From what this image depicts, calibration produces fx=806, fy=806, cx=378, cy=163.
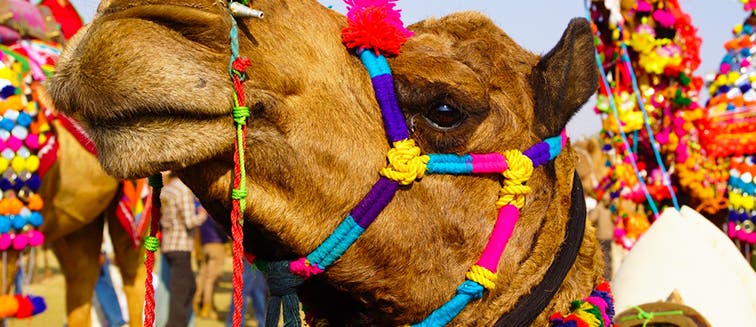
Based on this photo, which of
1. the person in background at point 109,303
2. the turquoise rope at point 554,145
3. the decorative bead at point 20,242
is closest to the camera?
the turquoise rope at point 554,145

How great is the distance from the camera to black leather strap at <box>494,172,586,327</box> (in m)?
2.23

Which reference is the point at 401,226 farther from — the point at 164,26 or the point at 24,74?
the point at 24,74

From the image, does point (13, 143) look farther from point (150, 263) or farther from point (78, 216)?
point (150, 263)

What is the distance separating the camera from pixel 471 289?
7.13 ft

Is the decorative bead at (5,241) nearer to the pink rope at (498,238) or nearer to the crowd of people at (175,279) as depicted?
the crowd of people at (175,279)

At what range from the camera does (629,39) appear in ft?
Answer: 18.8

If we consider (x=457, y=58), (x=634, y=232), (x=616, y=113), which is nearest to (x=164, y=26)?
(x=457, y=58)

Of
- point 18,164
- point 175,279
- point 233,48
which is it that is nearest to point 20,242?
point 18,164

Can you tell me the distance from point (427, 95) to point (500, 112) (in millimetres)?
248

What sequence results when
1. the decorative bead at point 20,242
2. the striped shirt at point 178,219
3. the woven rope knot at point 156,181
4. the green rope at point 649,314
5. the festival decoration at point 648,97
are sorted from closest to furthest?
1. the woven rope knot at point 156,181
2. the green rope at point 649,314
3. the decorative bead at point 20,242
4. the festival decoration at point 648,97
5. the striped shirt at point 178,219

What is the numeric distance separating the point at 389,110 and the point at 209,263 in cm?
899

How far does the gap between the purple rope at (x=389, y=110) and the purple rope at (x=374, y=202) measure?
117 mm

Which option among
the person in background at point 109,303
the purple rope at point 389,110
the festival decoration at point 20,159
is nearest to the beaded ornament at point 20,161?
the festival decoration at point 20,159

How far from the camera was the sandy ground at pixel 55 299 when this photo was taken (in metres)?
10.7
